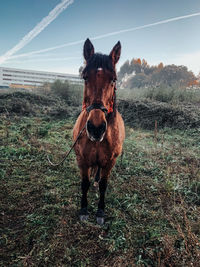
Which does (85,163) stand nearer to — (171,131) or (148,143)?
(148,143)

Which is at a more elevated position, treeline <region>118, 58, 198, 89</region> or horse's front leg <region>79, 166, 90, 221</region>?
treeline <region>118, 58, 198, 89</region>

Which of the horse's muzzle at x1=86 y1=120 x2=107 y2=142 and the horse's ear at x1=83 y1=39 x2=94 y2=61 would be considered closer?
the horse's muzzle at x1=86 y1=120 x2=107 y2=142

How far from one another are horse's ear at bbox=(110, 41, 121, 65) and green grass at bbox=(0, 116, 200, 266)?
187cm

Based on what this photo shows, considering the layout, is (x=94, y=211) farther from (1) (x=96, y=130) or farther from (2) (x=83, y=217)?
(1) (x=96, y=130)

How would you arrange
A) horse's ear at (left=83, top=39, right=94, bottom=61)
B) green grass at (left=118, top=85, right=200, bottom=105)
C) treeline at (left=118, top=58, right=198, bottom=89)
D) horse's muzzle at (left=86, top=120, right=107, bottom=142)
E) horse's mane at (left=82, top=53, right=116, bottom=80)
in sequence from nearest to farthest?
horse's muzzle at (left=86, top=120, right=107, bottom=142), horse's mane at (left=82, top=53, right=116, bottom=80), horse's ear at (left=83, top=39, right=94, bottom=61), green grass at (left=118, top=85, right=200, bottom=105), treeline at (left=118, top=58, right=198, bottom=89)

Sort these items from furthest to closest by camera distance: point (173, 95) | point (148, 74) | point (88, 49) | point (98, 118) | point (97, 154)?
1. point (148, 74)
2. point (173, 95)
3. point (97, 154)
4. point (88, 49)
5. point (98, 118)

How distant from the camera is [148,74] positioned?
44.7 m

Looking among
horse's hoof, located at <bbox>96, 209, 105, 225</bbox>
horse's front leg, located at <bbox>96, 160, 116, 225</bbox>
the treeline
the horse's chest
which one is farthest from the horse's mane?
the treeline

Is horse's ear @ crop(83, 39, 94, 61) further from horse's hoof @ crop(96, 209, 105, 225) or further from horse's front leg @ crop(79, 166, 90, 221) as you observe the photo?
horse's hoof @ crop(96, 209, 105, 225)

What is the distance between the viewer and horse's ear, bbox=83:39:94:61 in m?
1.97

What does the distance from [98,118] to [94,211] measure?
5.63 ft

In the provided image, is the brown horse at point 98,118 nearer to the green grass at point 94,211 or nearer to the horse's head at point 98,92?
the horse's head at point 98,92

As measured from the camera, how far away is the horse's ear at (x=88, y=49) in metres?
1.97

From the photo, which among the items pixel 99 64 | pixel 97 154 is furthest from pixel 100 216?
pixel 99 64
